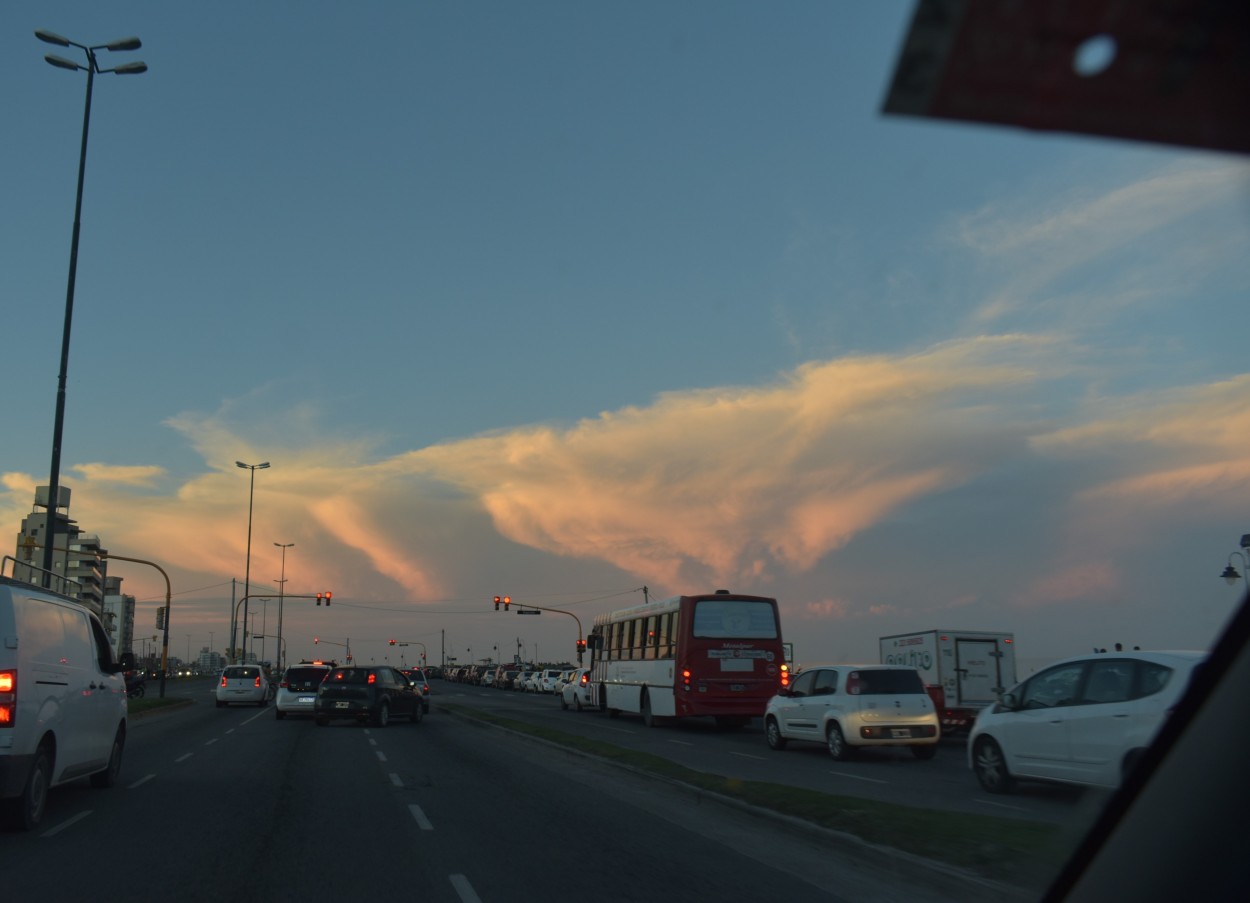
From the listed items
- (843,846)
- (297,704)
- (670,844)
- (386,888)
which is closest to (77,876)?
(386,888)

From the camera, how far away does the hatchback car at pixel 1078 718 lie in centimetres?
1097

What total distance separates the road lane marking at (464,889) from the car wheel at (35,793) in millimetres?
4754

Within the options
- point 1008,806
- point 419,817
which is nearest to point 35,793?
point 419,817

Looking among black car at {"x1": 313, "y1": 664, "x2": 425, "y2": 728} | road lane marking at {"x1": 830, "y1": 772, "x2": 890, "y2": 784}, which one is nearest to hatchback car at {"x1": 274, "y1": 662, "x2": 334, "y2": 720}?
black car at {"x1": 313, "y1": 664, "x2": 425, "y2": 728}

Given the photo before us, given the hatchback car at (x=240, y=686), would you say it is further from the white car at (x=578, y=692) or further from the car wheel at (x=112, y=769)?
the car wheel at (x=112, y=769)

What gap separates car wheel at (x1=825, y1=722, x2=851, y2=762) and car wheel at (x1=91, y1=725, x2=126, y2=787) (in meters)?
11.8

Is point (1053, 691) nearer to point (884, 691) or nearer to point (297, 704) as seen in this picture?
point (884, 691)

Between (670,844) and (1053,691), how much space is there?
17.9ft

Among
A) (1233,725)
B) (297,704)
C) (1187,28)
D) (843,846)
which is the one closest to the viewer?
(1187,28)

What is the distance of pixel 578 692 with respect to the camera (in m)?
41.4

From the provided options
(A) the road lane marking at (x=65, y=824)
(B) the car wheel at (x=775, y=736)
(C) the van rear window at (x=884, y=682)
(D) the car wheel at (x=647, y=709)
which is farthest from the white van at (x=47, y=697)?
(D) the car wheel at (x=647, y=709)

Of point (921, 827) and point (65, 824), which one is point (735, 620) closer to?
point (921, 827)

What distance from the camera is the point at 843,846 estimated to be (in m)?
9.29

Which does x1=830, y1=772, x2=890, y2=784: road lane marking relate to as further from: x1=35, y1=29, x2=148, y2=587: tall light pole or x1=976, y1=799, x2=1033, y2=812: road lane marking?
x1=35, y1=29, x2=148, y2=587: tall light pole
